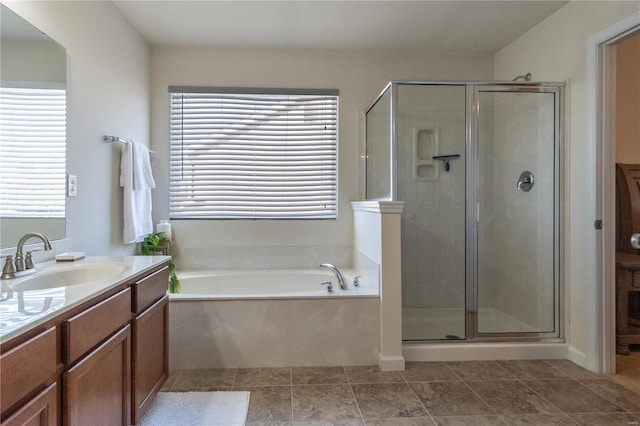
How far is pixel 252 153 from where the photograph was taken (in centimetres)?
313

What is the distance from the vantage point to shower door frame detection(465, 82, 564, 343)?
248 centimetres

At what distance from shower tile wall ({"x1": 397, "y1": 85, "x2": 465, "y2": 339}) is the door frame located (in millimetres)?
784

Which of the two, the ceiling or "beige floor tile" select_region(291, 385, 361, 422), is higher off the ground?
the ceiling

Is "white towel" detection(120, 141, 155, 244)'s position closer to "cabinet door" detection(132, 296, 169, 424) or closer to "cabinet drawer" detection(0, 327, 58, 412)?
"cabinet door" detection(132, 296, 169, 424)

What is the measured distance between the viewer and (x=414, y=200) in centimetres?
279

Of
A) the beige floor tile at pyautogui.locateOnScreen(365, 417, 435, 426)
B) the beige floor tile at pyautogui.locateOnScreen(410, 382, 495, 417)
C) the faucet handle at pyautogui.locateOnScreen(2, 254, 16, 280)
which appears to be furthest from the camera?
the beige floor tile at pyautogui.locateOnScreen(410, 382, 495, 417)

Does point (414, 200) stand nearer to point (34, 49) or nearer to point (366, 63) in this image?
point (366, 63)

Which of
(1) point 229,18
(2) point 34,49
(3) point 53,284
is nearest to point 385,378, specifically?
(3) point 53,284

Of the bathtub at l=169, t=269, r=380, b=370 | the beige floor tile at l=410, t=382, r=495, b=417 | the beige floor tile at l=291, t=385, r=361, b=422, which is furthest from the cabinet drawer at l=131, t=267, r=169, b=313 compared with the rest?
the beige floor tile at l=410, t=382, r=495, b=417

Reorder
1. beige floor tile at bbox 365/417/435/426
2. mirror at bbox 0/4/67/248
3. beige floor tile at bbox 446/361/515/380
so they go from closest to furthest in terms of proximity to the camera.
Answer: mirror at bbox 0/4/67/248 < beige floor tile at bbox 365/417/435/426 < beige floor tile at bbox 446/361/515/380

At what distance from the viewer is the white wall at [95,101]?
190cm

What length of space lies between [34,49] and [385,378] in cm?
252

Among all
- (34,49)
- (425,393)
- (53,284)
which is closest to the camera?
(53,284)

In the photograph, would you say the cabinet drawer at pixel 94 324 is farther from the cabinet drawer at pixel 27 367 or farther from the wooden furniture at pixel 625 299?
the wooden furniture at pixel 625 299
